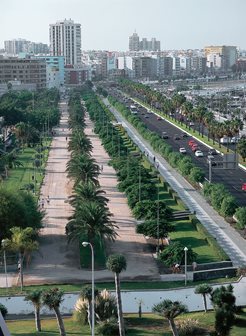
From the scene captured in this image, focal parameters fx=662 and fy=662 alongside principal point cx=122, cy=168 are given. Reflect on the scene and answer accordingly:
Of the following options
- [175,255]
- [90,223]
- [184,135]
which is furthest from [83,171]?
[184,135]

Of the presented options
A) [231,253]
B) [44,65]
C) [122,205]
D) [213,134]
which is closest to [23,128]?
Result: [213,134]

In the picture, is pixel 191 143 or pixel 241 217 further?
pixel 191 143

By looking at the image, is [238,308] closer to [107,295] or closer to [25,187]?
[107,295]

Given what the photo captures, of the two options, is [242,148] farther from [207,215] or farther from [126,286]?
[126,286]

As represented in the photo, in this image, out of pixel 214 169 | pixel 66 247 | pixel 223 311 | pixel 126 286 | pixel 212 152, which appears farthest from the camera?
pixel 212 152

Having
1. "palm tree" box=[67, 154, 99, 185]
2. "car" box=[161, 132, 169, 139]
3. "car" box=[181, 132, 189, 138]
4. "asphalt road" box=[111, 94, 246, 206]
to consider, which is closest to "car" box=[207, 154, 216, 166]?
"asphalt road" box=[111, 94, 246, 206]
